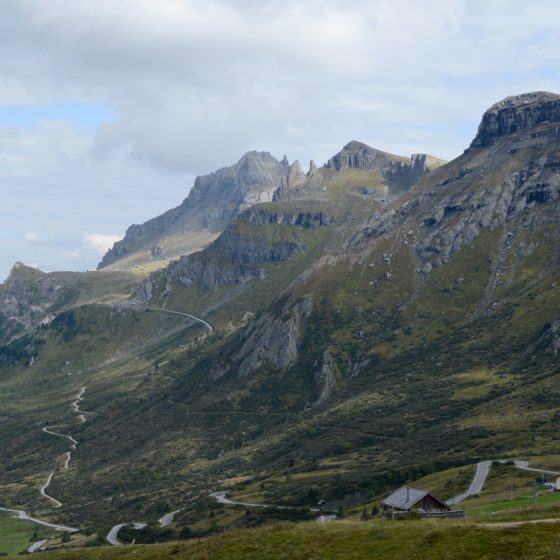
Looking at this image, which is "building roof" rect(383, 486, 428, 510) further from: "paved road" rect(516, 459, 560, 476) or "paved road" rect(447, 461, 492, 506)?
"paved road" rect(516, 459, 560, 476)

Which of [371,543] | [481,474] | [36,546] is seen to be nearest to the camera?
[371,543]

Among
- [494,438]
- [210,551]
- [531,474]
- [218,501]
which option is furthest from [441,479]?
[210,551]

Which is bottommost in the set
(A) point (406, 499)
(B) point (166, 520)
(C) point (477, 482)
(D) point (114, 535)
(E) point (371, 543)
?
(B) point (166, 520)

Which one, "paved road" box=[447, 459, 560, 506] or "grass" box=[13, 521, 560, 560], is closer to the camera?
"grass" box=[13, 521, 560, 560]

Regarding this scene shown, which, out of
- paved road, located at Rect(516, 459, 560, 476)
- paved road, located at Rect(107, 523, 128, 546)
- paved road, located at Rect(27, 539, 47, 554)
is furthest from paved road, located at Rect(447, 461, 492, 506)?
paved road, located at Rect(27, 539, 47, 554)

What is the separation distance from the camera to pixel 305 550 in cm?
6525

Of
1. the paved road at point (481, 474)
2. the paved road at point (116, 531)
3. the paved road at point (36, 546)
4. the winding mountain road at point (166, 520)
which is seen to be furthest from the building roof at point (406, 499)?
the paved road at point (36, 546)

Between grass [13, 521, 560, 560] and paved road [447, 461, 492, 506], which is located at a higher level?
grass [13, 521, 560, 560]

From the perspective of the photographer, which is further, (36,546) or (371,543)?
(36,546)

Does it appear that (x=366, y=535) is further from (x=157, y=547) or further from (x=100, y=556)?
(x=100, y=556)

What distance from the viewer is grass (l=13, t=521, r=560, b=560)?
178ft

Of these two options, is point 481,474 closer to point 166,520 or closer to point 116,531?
point 166,520

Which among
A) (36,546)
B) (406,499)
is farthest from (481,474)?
(36,546)

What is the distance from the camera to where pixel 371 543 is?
62531 millimetres
